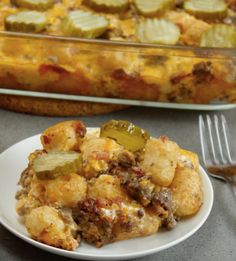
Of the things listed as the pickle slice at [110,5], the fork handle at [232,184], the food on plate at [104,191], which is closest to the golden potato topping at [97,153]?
the food on plate at [104,191]

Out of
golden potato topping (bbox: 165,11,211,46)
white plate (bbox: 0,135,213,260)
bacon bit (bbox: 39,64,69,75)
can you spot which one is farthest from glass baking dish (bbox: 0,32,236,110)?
white plate (bbox: 0,135,213,260)

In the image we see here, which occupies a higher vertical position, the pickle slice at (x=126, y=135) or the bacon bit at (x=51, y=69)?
the pickle slice at (x=126, y=135)

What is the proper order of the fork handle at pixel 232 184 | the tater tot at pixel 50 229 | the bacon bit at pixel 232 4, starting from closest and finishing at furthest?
1. the tater tot at pixel 50 229
2. the fork handle at pixel 232 184
3. the bacon bit at pixel 232 4

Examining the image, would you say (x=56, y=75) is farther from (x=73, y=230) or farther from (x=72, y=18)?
(x=73, y=230)

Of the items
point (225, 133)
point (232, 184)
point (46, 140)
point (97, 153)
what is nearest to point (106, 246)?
point (97, 153)

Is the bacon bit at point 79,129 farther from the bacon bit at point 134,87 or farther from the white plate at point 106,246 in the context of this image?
the bacon bit at point 134,87

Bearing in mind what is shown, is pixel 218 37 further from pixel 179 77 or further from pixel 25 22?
pixel 25 22
